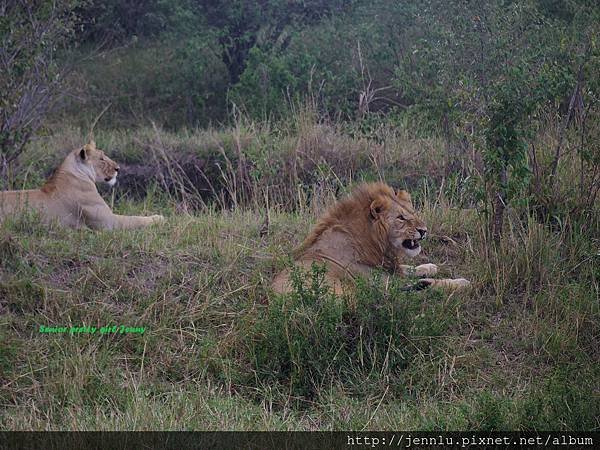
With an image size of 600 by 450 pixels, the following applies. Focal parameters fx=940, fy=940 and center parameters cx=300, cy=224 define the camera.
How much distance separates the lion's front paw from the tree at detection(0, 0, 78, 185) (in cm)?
431

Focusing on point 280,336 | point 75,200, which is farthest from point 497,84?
point 75,200

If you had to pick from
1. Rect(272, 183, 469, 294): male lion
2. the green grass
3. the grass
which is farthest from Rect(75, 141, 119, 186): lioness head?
Rect(272, 183, 469, 294): male lion

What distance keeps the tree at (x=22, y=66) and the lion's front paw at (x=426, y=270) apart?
431 cm

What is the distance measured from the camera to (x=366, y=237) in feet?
23.0

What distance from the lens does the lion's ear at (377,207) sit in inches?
275

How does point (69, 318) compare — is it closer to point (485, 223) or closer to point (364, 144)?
point (485, 223)

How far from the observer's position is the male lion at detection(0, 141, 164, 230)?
8242mm

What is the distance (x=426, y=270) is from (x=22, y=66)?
186 inches

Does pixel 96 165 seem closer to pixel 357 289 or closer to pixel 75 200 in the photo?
pixel 75 200

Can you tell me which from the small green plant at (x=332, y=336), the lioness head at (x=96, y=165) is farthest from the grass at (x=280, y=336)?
the lioness head at (x=96, y=165)

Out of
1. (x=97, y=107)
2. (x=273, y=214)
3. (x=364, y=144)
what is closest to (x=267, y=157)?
(x=273, y=214)

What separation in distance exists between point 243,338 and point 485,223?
7.44 ft

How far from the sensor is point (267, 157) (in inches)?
362

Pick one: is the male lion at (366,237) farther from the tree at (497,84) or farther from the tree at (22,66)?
the tree at (22,66)
